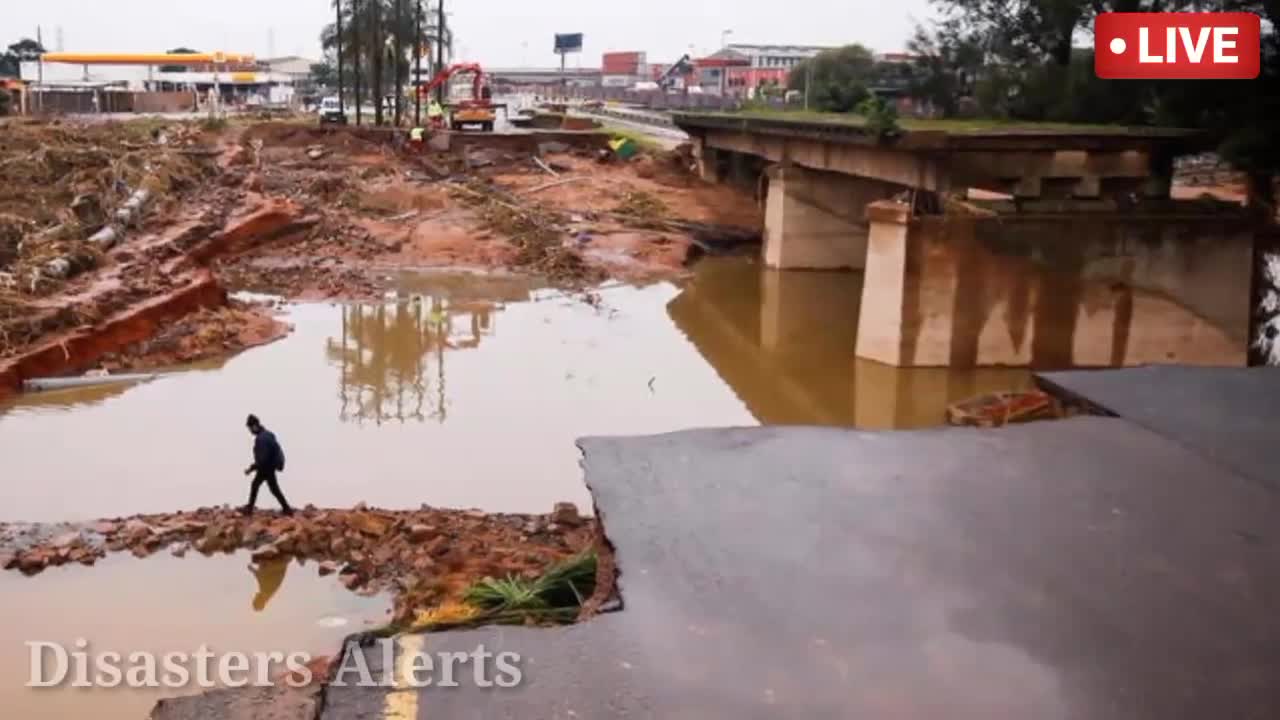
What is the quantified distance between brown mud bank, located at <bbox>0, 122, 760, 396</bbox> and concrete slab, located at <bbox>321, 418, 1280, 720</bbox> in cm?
1435

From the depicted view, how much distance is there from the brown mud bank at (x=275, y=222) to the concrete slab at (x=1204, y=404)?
15101 mm

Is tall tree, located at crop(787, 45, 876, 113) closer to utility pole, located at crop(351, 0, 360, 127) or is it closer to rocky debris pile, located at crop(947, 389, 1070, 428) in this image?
utility pole, located at crop(351, 0, 360, 127)

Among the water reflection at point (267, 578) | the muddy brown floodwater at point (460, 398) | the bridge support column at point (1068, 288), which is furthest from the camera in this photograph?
the bridge support column at point (1068, 288)

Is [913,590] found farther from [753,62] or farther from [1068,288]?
[753,62]

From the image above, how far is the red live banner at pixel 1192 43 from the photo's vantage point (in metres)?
19.8

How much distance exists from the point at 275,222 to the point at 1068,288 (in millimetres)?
21600

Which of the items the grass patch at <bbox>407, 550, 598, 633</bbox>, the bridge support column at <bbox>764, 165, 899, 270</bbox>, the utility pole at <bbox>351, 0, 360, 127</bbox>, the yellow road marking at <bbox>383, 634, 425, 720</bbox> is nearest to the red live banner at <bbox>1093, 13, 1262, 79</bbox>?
the bridge support column at <bbox>764, 165, 899, 270</bbox>

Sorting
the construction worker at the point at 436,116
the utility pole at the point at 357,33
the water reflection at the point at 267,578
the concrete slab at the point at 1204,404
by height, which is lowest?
the water reflection at the point at 267,578

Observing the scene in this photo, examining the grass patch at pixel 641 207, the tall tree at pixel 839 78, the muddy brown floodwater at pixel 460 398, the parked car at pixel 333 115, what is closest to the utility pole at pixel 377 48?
the parked car at pixel 333 115

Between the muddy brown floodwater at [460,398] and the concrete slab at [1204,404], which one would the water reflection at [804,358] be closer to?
the muddy brown floodwater at [460,398]

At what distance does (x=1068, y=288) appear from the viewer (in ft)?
73.7

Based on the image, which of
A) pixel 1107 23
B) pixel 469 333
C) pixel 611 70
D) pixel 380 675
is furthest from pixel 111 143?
pixel 611 70

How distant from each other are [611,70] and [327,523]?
191831mm

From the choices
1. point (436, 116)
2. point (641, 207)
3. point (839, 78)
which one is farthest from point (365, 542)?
point (839, 78)
